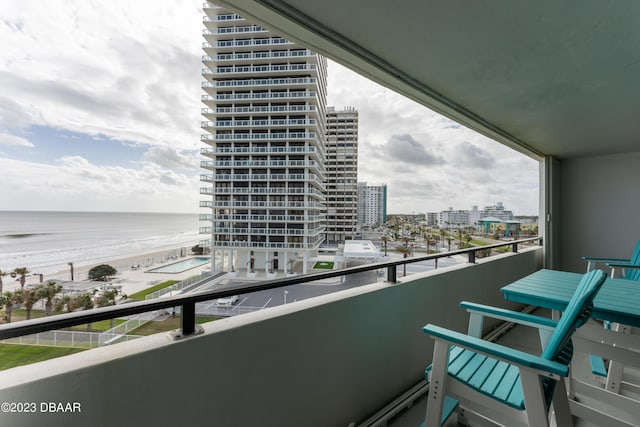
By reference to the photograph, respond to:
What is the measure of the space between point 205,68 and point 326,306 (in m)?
5.58

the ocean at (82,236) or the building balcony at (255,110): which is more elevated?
the building balcony at (255,110)

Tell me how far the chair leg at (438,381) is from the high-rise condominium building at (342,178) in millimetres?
2220

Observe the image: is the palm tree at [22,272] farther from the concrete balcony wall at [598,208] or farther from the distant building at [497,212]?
the concrete balcony wall at [598,208]

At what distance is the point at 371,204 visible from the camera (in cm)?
342

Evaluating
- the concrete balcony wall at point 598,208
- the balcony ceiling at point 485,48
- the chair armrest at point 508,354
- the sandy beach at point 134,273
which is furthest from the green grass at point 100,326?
the concrete balcony wall at point 598,208

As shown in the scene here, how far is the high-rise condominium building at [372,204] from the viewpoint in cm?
312

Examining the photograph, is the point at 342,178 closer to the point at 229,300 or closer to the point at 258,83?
the point at 229,300

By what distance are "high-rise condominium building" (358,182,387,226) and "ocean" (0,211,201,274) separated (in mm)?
1941

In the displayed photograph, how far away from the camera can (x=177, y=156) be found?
3916 millimetres

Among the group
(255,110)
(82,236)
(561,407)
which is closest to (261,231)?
(82,236)

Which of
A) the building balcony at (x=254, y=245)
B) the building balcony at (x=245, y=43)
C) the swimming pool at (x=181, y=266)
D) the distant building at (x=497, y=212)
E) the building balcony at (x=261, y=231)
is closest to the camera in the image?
the swimming pool at (x=181, y=266)

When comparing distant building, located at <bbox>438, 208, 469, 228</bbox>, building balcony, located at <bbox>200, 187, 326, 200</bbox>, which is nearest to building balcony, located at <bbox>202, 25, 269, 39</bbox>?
building balcony, located at <bbox>200, 187, 326, 200</bbox>

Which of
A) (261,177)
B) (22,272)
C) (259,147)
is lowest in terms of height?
(22,272)

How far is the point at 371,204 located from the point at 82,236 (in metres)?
2.91
